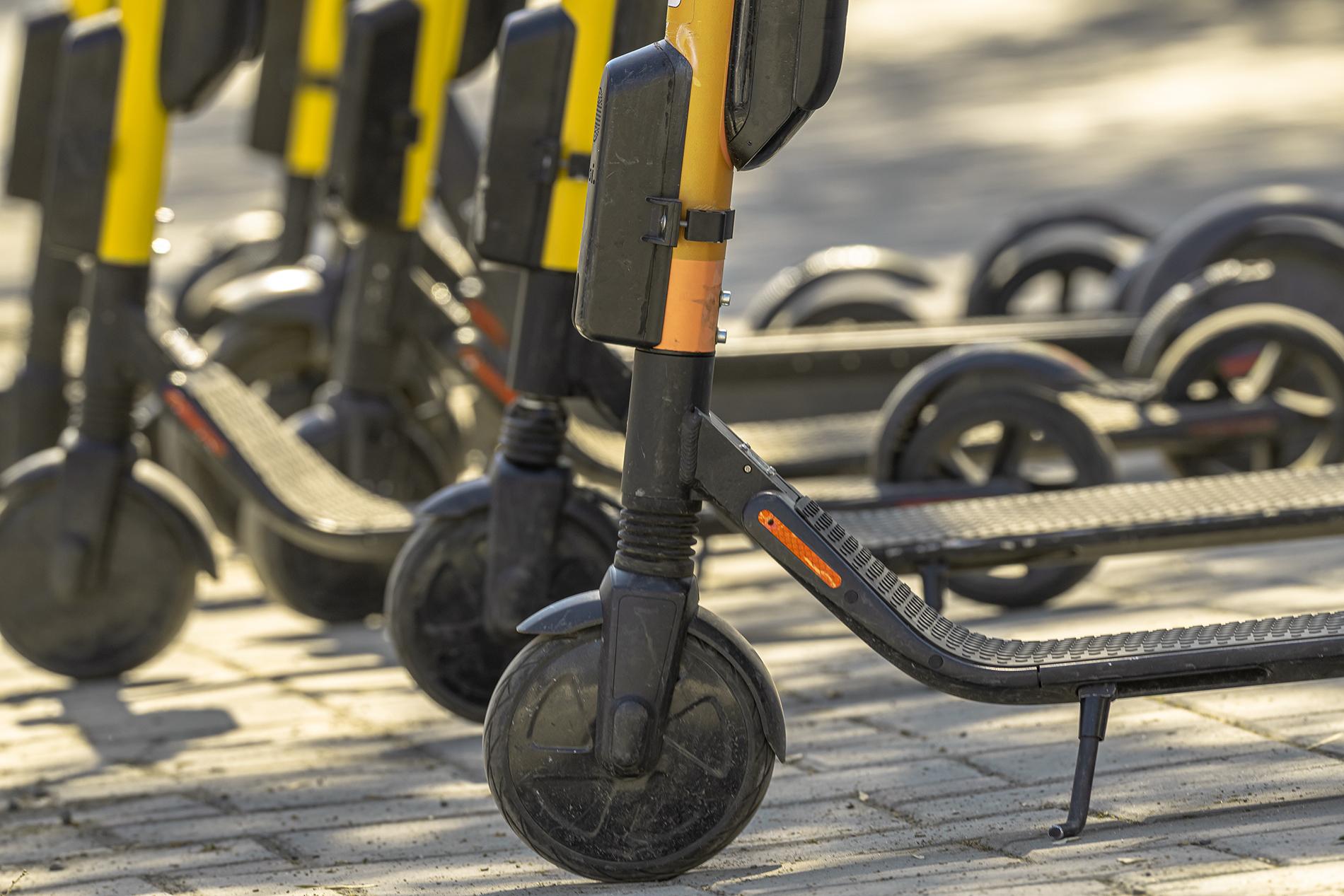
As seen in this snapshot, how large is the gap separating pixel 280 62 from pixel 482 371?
1.98 meters

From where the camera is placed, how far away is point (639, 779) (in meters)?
2.77

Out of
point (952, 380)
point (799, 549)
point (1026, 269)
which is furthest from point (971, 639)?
point (1026, 269)

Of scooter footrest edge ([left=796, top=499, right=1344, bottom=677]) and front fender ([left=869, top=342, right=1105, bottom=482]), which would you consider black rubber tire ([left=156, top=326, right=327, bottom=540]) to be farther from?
scooter footrest edge ([left=796, top=499, right=1344, bottom=677])

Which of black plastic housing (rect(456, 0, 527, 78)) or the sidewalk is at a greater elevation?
black plastic housing (rect(456, 0, 527, 78))

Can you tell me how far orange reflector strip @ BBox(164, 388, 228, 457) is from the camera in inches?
170

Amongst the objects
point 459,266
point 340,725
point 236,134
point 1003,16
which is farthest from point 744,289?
point 1003,16

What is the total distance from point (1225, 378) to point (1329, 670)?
2577 millimetres

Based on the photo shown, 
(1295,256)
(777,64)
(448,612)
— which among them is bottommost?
(448,612)

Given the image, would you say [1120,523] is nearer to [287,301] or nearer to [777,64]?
[777,64]

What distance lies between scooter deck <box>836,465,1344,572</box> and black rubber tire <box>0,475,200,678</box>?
141cm

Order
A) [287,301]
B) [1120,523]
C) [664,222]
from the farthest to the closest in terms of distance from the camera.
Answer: [287,301]
[1120,523]
[664,222]

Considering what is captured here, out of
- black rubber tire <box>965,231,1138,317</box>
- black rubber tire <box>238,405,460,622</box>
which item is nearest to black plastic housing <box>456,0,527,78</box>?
black rubber tire <box>238,405,460,622</box>

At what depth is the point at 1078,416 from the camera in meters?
4.60

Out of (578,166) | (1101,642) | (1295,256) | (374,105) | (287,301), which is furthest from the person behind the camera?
(1295,256)
